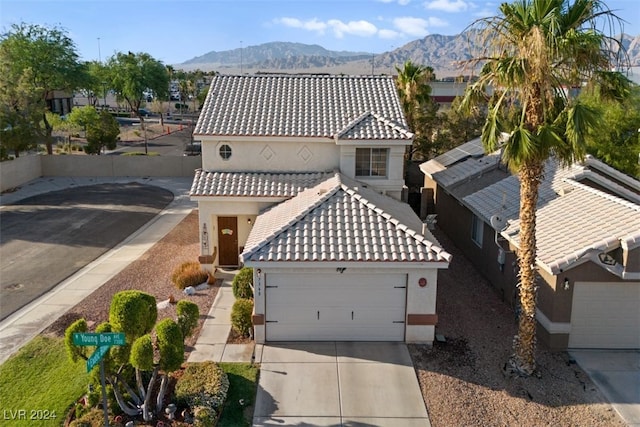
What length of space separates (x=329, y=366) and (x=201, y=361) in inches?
A: 133

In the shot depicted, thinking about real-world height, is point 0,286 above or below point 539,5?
below

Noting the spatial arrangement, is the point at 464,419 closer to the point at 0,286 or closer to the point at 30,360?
the point at 30,360

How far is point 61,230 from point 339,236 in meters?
17.7

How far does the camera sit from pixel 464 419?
39.1 feet

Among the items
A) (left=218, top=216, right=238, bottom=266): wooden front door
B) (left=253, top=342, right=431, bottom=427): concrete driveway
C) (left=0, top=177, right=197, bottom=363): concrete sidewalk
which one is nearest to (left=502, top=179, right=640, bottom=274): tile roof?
(left=253, top=342, right=431, bottom=427): concrete driveway

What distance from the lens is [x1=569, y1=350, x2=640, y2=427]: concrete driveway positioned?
12.3 metres

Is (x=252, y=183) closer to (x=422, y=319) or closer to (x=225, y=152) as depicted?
(x=225, y=152)

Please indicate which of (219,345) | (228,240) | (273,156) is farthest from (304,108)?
(219,345)

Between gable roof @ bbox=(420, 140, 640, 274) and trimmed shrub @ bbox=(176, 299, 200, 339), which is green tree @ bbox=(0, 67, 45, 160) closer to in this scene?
gable roof @ bbox=(420, 140, 640, 274)

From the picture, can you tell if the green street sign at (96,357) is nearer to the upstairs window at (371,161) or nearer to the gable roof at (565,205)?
the gable roof at (565,205)

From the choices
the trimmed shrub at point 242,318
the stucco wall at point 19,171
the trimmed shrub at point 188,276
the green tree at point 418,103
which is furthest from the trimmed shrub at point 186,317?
the stucco wall at point 19,171

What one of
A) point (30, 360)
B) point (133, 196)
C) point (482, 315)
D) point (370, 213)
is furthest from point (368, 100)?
point (133, 196)

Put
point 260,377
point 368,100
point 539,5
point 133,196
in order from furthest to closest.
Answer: point 133,196 → point 368,100 → point 260,377 → point 539,5

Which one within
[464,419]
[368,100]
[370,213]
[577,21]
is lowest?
[464,419]
